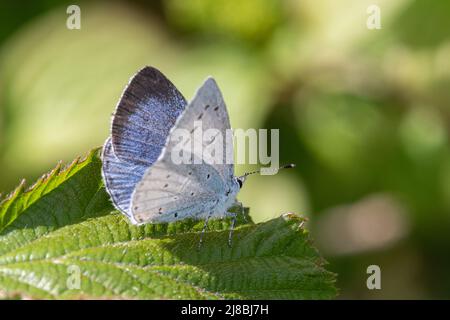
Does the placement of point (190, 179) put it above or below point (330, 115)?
below

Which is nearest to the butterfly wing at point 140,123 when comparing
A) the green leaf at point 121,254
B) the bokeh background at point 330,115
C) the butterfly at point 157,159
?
the butterfly at point 157,159

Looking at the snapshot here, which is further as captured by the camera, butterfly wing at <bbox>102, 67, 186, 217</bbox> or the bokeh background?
the bokeh background

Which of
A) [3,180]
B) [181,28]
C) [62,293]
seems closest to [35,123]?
[3,180]

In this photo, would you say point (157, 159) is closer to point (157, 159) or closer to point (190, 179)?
point (157, 159)

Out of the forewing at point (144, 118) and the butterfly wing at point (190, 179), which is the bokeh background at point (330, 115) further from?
the forewing at point (144, 118)

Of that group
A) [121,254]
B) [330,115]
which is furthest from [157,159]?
[330,115]

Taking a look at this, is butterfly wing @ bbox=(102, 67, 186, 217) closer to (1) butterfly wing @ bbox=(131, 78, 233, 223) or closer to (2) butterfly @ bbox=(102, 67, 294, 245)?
(2) butterfly @ bbox=(102, 67, 294, 245)

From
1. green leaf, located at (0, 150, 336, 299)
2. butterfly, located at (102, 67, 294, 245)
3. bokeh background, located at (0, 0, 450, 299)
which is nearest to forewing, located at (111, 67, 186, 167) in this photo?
butterfly, located at (102, 67, 294, 245)
